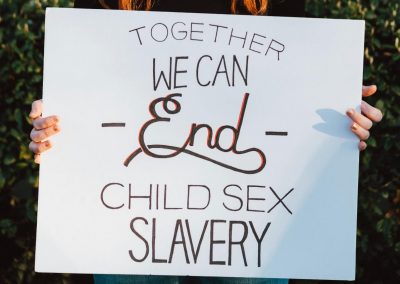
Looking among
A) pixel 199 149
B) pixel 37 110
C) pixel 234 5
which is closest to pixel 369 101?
pixel 234 5

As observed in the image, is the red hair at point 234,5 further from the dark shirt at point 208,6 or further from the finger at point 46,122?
the finger at point 46,122

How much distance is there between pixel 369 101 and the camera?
10.8 ft

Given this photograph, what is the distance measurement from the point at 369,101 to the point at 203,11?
1431 mm

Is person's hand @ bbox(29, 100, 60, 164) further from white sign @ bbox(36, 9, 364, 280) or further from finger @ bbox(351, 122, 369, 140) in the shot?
finger @ bbox(351, 122, 369, 140)

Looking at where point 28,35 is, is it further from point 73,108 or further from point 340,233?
point 340,233

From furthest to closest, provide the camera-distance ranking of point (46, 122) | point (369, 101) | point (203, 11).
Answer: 1. point (369, 101)
2. point (203, 11)
3. point (46, 122)

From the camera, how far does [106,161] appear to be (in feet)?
6.27

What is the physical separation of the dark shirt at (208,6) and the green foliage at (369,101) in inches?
48.9

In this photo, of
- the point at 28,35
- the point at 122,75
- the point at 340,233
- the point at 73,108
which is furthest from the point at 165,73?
the point at 28,35

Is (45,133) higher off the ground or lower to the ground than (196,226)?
higher

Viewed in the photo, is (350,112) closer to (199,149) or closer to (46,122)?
(199,149)

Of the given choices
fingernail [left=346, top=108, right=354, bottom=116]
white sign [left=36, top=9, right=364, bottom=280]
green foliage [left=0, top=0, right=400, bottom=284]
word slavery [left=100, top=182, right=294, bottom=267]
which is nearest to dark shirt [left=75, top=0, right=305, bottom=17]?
white sign [left=36, top=9, right=364, bottom=280]

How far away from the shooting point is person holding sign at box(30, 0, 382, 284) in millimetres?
1887

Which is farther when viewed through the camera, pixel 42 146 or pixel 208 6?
pixel 208 6
